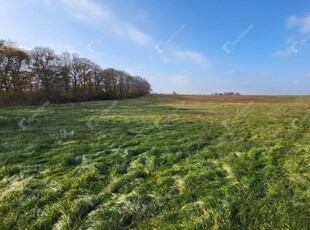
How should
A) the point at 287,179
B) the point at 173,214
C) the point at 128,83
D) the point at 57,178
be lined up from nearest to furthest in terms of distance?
the point at 173,214
the point at 287,179
the point at 57,178
the point at 128,83

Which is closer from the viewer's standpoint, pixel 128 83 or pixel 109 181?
pixel 109 181

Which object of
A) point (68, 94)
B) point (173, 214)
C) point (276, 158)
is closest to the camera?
point (173, 214)

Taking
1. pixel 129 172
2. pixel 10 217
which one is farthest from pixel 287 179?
pixel 10 217

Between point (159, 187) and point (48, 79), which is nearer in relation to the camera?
point (159, 187)

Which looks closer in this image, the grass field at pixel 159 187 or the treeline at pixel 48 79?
the grass field at pixel 159 187

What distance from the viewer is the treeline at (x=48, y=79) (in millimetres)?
37750

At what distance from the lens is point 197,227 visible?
4.26 meters

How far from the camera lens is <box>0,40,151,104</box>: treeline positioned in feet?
124

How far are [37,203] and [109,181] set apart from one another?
69.3 inches

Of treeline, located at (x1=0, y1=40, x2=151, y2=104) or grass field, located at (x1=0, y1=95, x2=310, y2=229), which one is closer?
grass field, located at (x1=0, y1=95, x2=310, y2=229)

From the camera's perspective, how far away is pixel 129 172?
679 centimetres

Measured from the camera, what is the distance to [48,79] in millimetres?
44781

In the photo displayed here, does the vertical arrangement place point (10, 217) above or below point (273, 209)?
below

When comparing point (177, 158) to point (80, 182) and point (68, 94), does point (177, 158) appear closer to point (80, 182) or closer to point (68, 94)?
point (80, 182)
